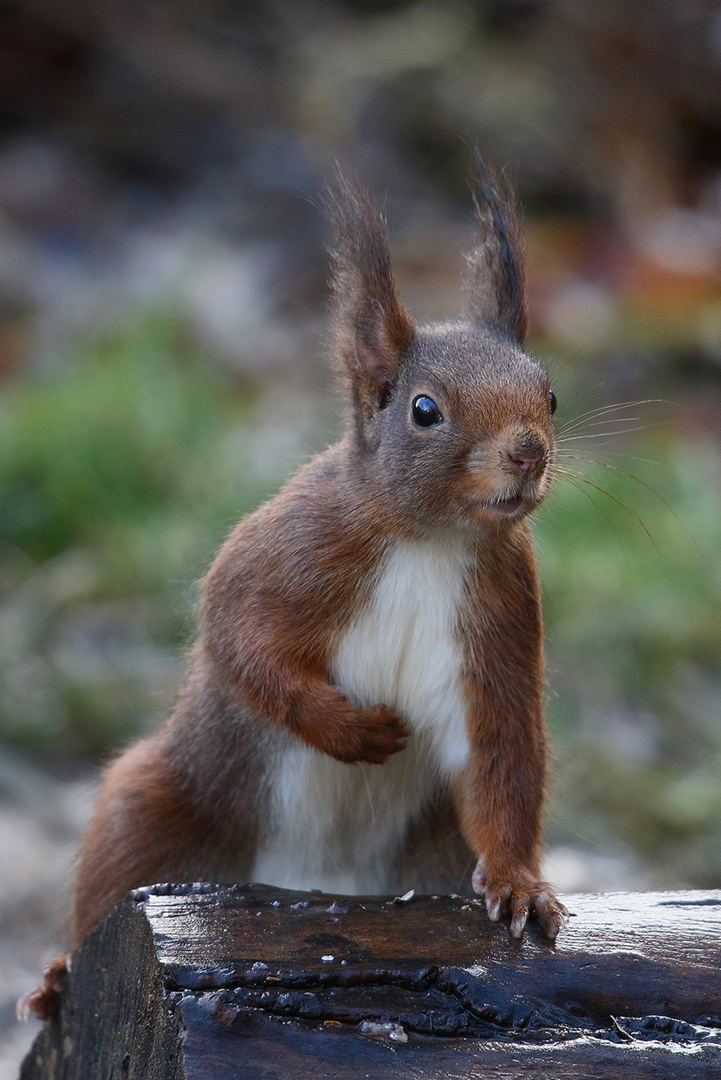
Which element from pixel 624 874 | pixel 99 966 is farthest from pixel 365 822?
pixel 624 874

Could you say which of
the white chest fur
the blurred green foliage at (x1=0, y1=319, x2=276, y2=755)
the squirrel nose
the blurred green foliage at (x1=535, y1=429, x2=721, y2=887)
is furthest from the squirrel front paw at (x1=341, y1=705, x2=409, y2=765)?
the blurred green foliage at (x1=0, y1=319, x2=276, y2=755)

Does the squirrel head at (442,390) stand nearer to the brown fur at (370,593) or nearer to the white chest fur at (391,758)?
the brown fur at (370,593)

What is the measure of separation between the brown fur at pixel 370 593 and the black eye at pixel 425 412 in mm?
15

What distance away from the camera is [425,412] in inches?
97.3

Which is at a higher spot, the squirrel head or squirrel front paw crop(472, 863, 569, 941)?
the squirrel head

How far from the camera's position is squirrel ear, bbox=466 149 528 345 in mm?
2750

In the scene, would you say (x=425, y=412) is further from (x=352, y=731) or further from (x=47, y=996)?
(x=47, y=996)

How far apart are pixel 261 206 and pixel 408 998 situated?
8254mm

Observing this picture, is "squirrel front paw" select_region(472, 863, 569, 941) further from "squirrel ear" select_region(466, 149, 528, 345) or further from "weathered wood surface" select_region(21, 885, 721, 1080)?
"squirrel ear" select_region(466, 149, 528, 345)

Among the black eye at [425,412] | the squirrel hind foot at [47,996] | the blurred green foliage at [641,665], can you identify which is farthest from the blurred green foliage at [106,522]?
the black eye at [425,412]

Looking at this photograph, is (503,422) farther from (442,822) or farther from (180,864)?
(180,864)

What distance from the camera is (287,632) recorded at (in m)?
2.59

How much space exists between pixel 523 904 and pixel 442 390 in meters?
0.95

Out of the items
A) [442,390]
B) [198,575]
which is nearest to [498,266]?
[442,390]
